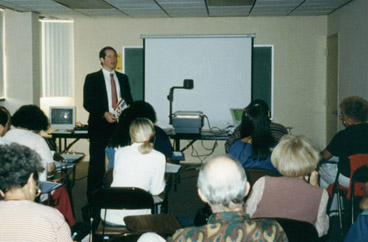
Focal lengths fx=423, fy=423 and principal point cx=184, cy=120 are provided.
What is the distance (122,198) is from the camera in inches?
101

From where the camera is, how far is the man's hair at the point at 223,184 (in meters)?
1.53

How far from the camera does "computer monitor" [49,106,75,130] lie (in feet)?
19.9

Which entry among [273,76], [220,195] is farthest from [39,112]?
[273,76]

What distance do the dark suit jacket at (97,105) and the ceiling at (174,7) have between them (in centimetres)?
165

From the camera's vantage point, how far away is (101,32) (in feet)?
24.5

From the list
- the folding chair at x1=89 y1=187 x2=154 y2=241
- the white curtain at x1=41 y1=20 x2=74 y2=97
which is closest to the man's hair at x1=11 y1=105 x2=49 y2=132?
the folding chair at x1=89 y1=187 x2=154 y2=241

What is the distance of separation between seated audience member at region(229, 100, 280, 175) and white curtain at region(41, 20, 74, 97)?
489 centimetres

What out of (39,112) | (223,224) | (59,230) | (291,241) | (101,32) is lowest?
(291,241)

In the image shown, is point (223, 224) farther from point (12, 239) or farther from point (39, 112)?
point (39, 112)

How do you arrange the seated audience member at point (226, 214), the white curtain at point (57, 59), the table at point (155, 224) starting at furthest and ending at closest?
the white curtain at point (57, 59) < the table at point (155, 224) < the seated audience member at point (226, 214)

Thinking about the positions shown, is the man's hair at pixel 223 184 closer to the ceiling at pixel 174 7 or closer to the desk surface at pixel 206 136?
the desk surface at pixel 206 136

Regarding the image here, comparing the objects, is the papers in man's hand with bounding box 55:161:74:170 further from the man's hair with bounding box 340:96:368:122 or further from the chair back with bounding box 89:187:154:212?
the man's hair with bounding box 340:96:368:122

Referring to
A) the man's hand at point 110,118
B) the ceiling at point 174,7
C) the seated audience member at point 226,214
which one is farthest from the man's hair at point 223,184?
the ceiling at point 174,7

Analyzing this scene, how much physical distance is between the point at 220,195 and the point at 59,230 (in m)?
0.67
